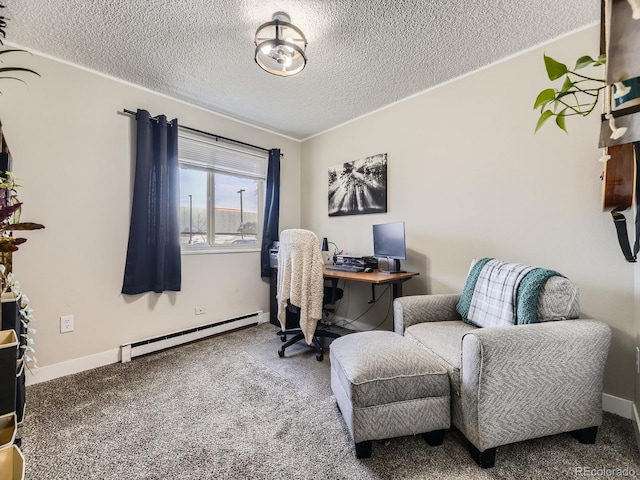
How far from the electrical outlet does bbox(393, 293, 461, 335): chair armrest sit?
7.87ft

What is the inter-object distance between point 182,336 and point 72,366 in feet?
2.60

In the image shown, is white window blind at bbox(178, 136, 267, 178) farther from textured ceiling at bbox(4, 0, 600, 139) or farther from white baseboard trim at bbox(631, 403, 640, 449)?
white baseboard trim at bbox(631, 403, 640, 449)

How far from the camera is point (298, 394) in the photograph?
1.87m

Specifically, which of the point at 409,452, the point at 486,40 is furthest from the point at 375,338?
the point at 486,40

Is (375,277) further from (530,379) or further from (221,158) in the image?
(221,158)

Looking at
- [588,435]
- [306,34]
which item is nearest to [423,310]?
[588,435]

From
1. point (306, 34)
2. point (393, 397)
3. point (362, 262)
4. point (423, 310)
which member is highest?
point (306, 34)

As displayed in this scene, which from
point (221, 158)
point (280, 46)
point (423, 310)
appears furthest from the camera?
point (221, 158)

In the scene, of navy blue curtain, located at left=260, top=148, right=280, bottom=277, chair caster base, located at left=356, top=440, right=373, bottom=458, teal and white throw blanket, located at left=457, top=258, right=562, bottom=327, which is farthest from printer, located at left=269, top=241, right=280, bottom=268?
chair caster base, located at left=356, top=440, right=373, bottom=458

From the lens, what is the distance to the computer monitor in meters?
2.50

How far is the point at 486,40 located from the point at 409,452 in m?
2.48

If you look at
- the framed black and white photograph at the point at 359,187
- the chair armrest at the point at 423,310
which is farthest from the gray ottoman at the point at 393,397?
the framed black and white photograph at the point at 359,187

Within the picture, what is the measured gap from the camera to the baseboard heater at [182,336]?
242 cm

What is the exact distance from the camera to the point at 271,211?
3.36 meters
